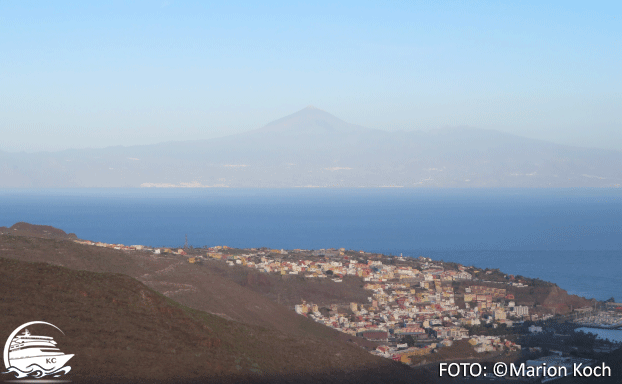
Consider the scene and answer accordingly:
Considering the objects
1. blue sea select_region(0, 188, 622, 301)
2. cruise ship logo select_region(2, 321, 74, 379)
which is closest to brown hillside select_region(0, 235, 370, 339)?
cruise ship logo select_region(2, 321, 74, 379)

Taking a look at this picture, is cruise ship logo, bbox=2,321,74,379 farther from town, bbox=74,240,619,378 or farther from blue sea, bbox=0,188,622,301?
blue sea, bbox=0,188,622,301

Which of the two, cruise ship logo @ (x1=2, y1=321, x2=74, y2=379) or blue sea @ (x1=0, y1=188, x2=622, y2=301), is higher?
cruise ship logo @ (x1=2, y1=321, x2=74, y2=379)

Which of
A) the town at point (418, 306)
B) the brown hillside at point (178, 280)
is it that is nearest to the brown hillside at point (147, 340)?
the brown hillside at point (178, 280)

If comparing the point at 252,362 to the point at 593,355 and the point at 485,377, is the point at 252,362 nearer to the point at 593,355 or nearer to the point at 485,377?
the point at 485,377

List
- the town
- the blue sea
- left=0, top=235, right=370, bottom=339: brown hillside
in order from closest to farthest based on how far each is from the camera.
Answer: left=0, top=235, right=370, bottom=339: brown hillside < the town < the blue sea

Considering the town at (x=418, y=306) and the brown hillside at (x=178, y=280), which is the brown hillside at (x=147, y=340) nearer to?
the brown hillside at (x=178, y=280)

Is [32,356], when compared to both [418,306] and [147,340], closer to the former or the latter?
[147,340]

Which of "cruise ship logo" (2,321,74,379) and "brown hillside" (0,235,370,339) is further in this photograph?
"brown hillside" (0,235,370,339)
